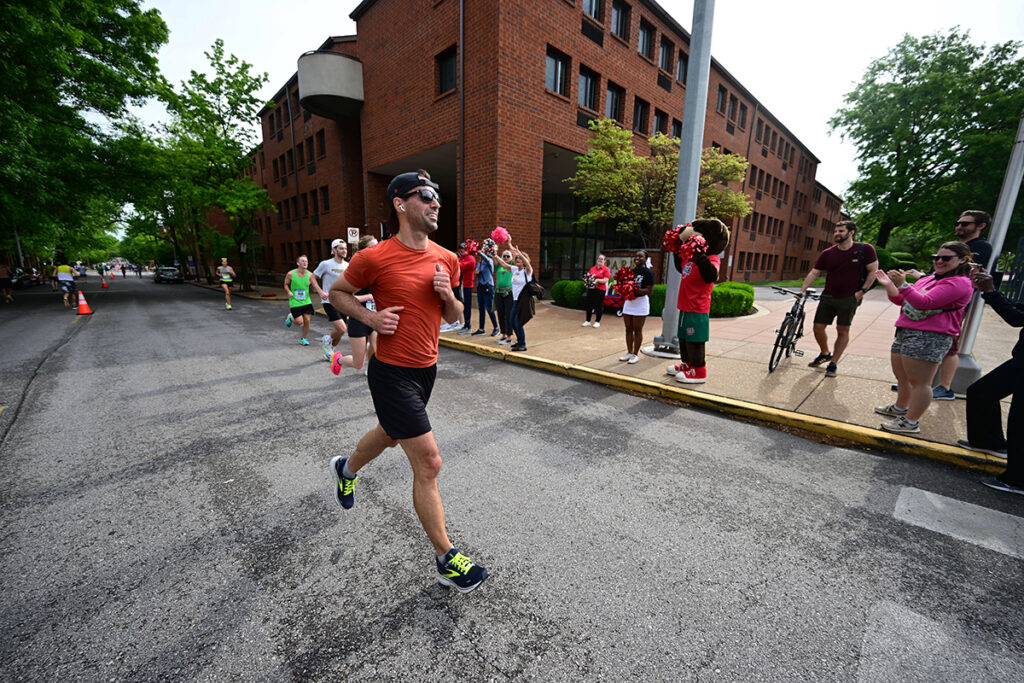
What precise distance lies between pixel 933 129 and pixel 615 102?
24.5 meters

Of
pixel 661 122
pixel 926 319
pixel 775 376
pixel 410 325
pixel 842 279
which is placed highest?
pixel 661 122

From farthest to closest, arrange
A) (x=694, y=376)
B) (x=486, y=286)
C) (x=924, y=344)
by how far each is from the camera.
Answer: (x=486, y=286) < (x=694, y=376) < (x=924, y=344)

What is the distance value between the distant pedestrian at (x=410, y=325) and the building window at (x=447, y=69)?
48.7 feet

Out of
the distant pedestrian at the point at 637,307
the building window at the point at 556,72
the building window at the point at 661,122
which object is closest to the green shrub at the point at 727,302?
the distant pedestrian at the point at 637,307

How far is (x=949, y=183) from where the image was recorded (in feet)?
83.9

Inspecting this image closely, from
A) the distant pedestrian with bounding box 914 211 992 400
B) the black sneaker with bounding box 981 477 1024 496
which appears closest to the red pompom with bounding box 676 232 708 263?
the distant pedestrian with bounding box 914 211 992 400

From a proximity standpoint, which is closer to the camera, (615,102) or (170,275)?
(615,102)

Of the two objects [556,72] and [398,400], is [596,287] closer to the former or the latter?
[398,400]

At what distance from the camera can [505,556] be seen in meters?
2.34

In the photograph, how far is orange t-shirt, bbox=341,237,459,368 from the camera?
2131 mm

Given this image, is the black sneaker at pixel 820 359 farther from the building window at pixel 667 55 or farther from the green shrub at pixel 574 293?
the building window at pixel 667 55

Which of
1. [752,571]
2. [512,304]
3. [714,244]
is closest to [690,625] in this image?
[752,571]

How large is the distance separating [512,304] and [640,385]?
127 inches

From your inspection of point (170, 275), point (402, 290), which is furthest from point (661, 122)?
point (170, 275)
